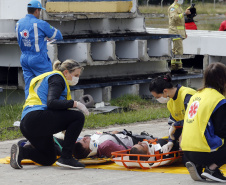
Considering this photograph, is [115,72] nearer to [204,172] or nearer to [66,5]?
[66,5]

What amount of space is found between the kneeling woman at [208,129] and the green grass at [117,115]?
141 inches

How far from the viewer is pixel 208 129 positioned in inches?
238

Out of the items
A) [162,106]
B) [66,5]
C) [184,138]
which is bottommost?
[162,106]

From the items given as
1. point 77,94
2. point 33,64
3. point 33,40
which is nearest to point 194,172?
point 33,64

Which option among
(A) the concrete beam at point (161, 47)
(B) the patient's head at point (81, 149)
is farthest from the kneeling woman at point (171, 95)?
(A) the concrete beam at point (161, 47)

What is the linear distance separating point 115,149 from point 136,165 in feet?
1.61

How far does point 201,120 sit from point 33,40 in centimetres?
465

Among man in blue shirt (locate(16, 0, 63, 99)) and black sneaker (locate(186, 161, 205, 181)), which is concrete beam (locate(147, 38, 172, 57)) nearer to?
man in blue shirt (locate(16, 0, 63, 99))

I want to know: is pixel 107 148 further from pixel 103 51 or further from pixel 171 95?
pixel 103 51

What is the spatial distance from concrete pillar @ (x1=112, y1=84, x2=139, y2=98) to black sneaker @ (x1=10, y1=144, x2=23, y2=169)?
577cm

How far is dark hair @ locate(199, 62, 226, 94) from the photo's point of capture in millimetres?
6102

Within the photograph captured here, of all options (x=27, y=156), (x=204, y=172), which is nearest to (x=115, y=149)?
(x=27, y=156)

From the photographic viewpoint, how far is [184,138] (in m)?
6.23

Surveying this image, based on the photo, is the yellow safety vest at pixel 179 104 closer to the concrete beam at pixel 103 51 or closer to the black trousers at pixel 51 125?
the black trousers at pixel 51 125
